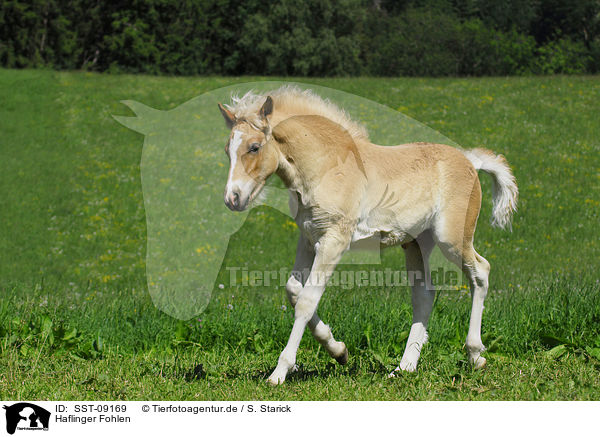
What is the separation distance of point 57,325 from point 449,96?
55.6ft

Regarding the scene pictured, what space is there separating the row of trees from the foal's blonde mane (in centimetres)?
3195

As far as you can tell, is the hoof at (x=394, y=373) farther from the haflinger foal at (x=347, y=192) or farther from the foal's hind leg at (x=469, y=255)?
the foal's hind leg at (x=469, y=255)

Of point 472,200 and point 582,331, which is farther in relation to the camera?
point 582,331

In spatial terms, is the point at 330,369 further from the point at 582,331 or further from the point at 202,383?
the point at 582,331

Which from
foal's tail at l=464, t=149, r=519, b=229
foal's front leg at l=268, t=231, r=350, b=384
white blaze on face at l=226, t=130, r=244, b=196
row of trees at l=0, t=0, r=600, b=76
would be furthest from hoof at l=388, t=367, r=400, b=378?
row of trees at l=0, t=0, r=600, b=76

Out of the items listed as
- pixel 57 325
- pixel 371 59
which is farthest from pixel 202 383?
pixel 371 59

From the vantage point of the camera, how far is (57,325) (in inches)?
242

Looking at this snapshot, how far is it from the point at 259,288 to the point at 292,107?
496 centimetres

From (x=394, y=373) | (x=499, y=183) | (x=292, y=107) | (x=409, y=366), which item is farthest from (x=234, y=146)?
(x=499, y=183)

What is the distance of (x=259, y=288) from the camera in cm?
923

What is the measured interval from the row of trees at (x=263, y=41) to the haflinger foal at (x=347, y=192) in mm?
31965

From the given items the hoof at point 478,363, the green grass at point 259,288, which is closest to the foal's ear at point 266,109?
the green grass at point 259,288

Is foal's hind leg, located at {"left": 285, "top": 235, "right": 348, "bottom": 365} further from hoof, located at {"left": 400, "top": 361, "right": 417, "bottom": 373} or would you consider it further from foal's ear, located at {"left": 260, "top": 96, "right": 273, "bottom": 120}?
foal's ear, located at {"left": 260, "top": 96, "right": 273, "bottom": 120}

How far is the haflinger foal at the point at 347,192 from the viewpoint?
432 centimetres
